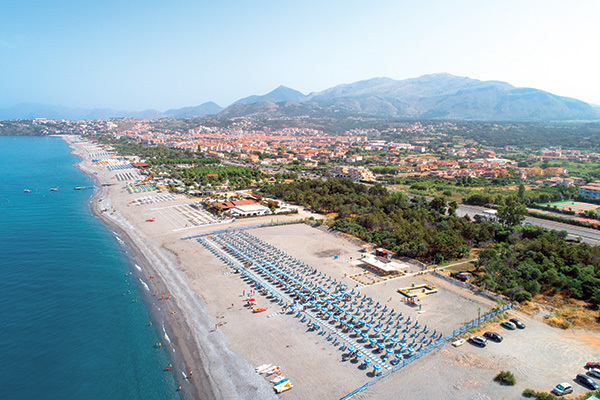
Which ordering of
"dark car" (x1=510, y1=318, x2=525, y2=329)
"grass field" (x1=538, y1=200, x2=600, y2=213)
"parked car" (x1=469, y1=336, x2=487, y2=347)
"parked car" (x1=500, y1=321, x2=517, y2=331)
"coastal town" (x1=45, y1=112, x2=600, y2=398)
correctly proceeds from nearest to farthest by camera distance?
"coastal town" (x1=45, y1=112, x2=600, y2=398) → "parked car" (x1=469, y1=336, x2=487, y2=347) → "parked car" (x1=500, y1=321, x2=517, y2=331) → "dark car" (x1=510, y1=318, x2=525, y2=329) → "grass field" (x1=538, y1=200, x2=600, y2=213)

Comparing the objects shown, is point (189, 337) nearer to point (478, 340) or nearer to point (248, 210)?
point (478, 340)

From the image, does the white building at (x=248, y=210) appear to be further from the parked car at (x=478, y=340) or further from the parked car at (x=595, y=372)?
the parked car at (x=595, y=372)

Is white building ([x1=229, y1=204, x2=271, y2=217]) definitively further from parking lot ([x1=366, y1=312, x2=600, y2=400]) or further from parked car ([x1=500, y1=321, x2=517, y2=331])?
parked car ([x1=500, y1=321, x2=517, y2=331])

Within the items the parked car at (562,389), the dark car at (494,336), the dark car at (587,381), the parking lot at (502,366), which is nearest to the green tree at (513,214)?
the parking lot at (502,366)

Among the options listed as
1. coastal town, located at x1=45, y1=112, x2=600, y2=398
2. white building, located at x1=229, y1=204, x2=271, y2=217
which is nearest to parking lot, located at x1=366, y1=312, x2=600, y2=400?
coastal town, located at x1=45, y1=112, x2=600, y2=398

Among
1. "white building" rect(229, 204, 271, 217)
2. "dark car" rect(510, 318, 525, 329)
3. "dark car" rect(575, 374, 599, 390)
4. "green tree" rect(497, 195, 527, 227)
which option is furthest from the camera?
"white building" rect(229, 204, 271, 217)

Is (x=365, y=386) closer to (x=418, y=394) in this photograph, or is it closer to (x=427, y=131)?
(x=418, y=394)

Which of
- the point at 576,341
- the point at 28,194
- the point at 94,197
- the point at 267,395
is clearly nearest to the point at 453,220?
the point at 576,341
